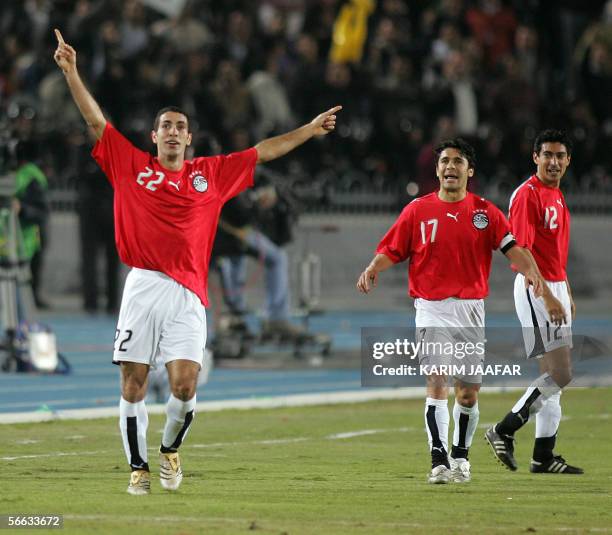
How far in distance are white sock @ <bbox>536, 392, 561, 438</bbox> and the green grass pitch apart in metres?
0.35

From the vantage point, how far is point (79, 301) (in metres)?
26.7

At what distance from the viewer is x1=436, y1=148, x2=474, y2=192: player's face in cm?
1104

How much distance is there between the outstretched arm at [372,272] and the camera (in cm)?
1091

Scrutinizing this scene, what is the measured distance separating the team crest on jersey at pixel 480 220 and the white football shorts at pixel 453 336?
0.48 meters

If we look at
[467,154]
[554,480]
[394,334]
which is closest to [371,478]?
[554,480]

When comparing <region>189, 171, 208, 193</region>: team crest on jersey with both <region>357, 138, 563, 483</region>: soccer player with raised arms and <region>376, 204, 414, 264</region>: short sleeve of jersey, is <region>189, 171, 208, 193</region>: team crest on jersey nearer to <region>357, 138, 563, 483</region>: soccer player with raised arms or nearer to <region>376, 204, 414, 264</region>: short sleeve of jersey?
<region>357, 138, 563, 483</region>: soccer player with raised arms

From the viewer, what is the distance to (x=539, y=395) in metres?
12.0

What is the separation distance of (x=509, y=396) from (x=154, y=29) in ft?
35.5

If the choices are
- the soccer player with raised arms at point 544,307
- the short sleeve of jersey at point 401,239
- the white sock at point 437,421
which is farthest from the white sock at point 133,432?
the soccer player with raised arms at point 544,307

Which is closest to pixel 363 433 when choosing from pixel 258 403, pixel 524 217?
pixel 258 403

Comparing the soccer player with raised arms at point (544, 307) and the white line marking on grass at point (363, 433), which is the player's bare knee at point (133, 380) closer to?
the soccer player with raised arms at point (544, 307)

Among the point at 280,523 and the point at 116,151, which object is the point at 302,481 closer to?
the point at 280,523

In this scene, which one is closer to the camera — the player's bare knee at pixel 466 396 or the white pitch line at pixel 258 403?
the player's bare knee at pixel 466 396

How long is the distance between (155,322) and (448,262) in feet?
6.55
